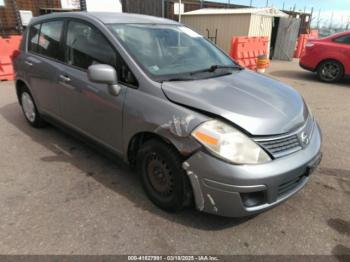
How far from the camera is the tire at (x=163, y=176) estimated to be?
244cm

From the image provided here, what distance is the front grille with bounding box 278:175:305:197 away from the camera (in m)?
2.36

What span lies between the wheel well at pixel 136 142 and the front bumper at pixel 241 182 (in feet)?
1.45

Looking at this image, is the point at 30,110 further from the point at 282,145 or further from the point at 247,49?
the point at 247,49

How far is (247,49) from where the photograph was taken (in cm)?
1015

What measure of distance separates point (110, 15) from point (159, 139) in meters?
1.74

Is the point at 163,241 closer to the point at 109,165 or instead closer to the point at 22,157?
the point at 109,165

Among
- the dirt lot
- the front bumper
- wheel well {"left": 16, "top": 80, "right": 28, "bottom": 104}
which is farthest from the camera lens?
wheel well {"left": 16, "top": 80, "right": 28, "bottom": 104}

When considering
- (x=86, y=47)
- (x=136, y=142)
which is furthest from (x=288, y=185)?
(x=86, y=47)

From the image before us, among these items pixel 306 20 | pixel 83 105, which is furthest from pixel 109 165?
pixel 306 20

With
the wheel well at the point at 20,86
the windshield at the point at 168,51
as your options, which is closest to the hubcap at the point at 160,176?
the windshield at the point at 168,51

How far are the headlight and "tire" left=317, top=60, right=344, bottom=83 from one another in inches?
319

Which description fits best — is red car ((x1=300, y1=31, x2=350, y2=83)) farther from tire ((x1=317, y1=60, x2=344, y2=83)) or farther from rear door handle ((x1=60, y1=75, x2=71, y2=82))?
rear door handle ((x1=60, y1=75, x2=71, y2=82))

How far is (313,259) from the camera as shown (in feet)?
7.55

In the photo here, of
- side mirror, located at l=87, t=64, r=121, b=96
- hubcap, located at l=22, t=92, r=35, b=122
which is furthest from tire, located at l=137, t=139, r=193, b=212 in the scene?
hubcap, located at l=22, t=92, r=35, b=122
